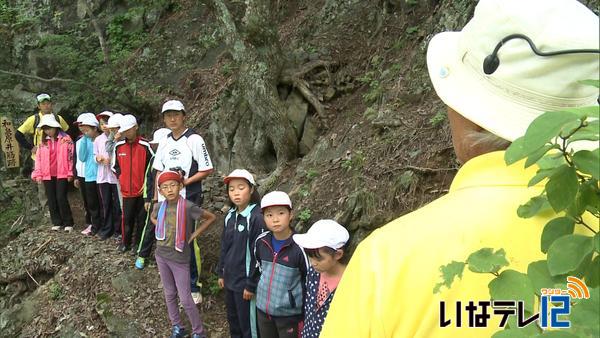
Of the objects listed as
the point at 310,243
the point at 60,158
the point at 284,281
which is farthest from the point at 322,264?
the point at 60,158

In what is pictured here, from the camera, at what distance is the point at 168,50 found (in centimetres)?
1150

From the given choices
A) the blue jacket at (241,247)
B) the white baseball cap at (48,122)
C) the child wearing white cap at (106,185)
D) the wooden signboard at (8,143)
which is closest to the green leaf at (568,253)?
the blue jacket at (241,247)

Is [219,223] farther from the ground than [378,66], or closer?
closer

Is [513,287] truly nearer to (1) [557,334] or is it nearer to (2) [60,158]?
(1) [557,334]

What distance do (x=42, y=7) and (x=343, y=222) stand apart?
1068cm

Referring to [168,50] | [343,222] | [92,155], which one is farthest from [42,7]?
[343,222]

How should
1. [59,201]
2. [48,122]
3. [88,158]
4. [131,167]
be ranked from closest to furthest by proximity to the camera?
[131,167]
[88,158]
[48,122]
[59,201]

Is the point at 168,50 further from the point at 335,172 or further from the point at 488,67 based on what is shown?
the point at 488,67

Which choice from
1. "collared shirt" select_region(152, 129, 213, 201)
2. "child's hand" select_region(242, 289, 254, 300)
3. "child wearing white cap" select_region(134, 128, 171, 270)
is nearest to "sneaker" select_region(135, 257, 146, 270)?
"child wearing white cap" select_region(134, 128, 171, 270)

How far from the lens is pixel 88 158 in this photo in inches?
307

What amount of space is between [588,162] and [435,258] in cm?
32

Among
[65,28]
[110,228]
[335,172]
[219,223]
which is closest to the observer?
[335,172]

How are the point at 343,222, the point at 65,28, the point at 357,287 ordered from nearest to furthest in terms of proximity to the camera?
the point at 357,287, the point at 343,222, the point at 65,28

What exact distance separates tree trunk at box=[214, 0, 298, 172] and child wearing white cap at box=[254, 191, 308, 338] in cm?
308
